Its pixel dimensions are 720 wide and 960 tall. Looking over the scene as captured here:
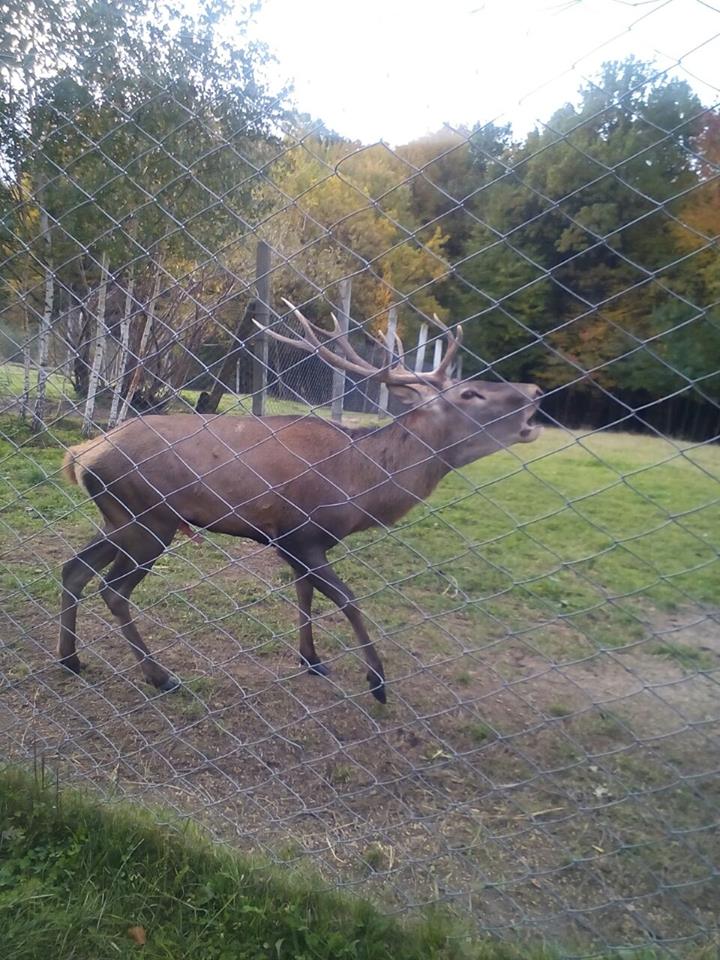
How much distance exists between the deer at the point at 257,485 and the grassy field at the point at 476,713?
194 mm

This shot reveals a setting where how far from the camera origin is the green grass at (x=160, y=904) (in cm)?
204

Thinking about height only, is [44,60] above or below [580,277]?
above

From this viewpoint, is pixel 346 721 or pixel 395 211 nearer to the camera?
pixel 395 211

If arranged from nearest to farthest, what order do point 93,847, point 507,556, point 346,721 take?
point 93,847 < point 346,721 < point 507,556

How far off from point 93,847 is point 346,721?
151 centimetres

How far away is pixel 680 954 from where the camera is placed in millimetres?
1986

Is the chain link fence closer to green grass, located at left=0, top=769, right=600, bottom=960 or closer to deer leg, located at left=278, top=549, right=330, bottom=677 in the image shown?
deer leg, located at left=278, top=549, right=330, bottom=677

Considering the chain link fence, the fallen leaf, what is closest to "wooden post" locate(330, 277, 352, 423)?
the chain link fence

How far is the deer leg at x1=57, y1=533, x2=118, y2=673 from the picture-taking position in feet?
13.0

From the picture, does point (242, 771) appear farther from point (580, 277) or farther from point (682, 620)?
point (682, 620)

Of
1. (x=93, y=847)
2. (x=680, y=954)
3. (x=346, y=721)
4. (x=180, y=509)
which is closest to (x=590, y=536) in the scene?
(x=346, y=721)

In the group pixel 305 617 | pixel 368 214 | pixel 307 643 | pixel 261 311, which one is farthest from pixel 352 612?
pixel 368 214

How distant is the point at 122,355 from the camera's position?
3129mm

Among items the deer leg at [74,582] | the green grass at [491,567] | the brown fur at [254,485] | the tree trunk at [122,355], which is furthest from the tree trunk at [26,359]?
the deer leg at [74,582]
